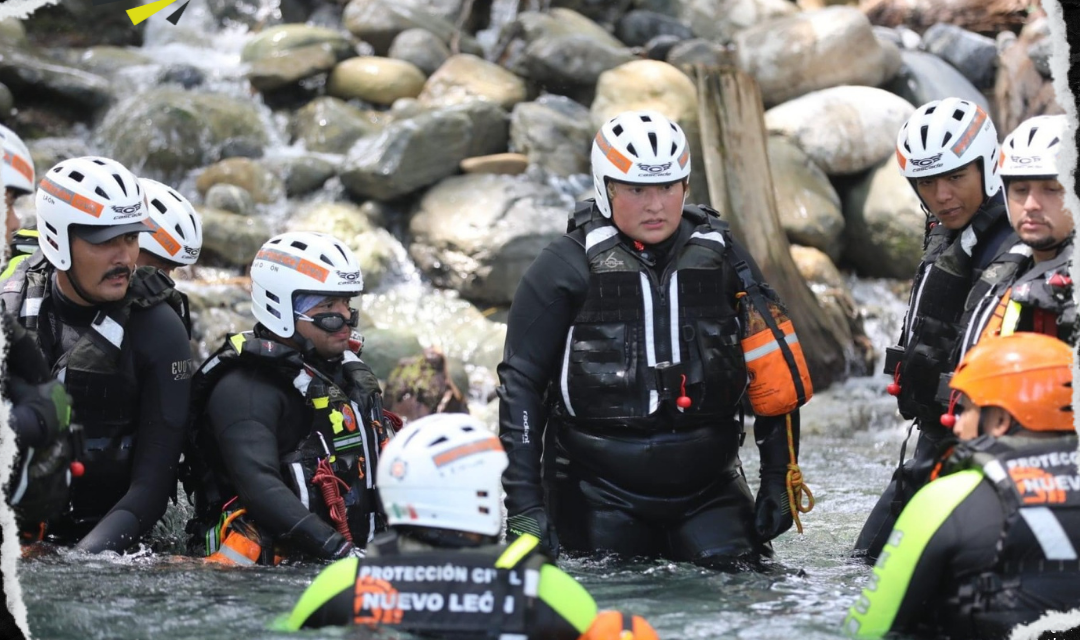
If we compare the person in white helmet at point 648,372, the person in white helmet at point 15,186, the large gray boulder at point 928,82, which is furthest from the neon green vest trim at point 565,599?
the large gray boulder at point 928,82

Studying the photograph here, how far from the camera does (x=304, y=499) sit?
526 centimetres

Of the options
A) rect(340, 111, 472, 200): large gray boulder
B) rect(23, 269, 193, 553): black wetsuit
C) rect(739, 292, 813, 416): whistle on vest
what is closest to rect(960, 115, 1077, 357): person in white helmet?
rect(739, 292, 813, 416): whistle on vest

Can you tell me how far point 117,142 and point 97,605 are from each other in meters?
12.1

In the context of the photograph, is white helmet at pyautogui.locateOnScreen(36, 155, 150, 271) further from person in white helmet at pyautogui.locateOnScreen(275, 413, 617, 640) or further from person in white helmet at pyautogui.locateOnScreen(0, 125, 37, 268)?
person in white helmet at pyautogui.locateOnScreen(275, 413, 617, 640)

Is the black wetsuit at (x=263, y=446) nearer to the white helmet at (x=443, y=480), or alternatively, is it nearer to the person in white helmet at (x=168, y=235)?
the person in white helmet at (x=168, y=235)

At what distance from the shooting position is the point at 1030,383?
371cm

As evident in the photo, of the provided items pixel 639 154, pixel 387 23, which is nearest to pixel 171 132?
pixel 387 23

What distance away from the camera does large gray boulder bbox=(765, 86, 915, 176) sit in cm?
1631

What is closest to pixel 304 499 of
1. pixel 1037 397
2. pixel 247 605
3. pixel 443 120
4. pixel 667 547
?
pixel 247 605

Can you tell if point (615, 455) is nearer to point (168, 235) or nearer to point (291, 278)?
point (291, 278)

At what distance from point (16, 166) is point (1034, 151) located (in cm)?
477

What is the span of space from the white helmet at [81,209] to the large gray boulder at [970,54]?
52.6ft

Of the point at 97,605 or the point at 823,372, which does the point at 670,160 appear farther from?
the point at 823,372

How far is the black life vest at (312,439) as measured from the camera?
529cm
